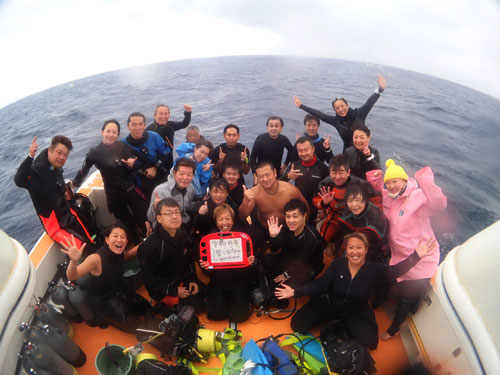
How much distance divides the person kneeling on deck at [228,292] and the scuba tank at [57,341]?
4.11 ft

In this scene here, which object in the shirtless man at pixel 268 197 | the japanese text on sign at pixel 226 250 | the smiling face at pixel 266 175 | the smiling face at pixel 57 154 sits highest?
the smiling face at pixel 57 154

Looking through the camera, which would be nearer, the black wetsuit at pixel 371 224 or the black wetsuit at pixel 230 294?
the black wetsuit at pixel 371 224

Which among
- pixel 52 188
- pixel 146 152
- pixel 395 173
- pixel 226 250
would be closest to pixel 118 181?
pixel 146 152

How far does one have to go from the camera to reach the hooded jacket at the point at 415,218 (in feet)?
7.96

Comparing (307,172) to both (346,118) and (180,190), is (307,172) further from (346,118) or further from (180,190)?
(180,190)

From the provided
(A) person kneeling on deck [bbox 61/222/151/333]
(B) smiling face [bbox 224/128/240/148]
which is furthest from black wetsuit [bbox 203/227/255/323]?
(B) smiling face [bbox 224/128/240/148]

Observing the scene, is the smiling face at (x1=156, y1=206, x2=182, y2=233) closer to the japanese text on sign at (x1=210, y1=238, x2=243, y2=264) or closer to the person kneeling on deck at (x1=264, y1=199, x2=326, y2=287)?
the japanese text on sign at (x1=210, y1=238, x2=243, y2=264)

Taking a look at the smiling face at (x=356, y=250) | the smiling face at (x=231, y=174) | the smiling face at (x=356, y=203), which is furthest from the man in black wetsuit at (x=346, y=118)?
the smiling face at (x=356, y=250)

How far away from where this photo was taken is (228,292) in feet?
10.0

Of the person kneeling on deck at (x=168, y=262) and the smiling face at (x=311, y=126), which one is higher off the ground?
the smiling face at (x=311, y=126)

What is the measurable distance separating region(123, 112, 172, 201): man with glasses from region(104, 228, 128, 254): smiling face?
1.41m

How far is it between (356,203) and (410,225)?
1.83ft

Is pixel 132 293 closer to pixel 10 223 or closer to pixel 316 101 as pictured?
pixel 10 223

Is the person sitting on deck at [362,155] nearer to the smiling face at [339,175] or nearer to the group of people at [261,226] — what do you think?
the group of people at [261,226]
